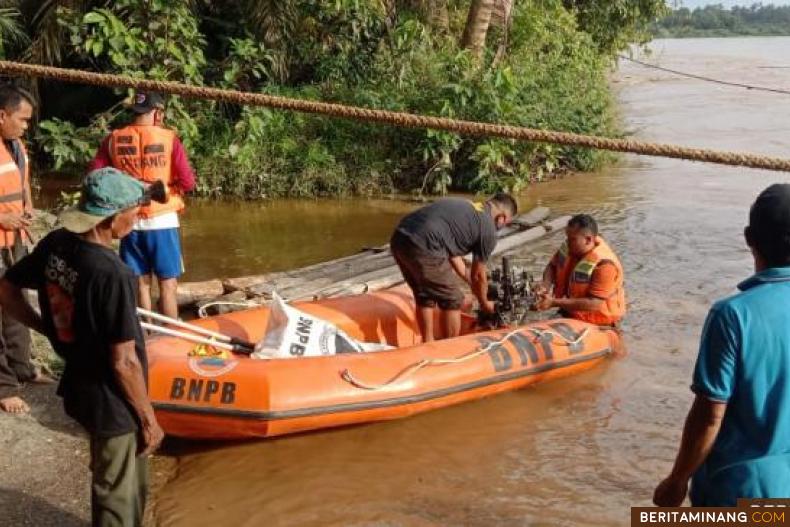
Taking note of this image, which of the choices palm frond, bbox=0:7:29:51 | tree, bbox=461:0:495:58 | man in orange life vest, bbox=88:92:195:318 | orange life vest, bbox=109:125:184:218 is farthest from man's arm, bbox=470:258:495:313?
palm frond, bbox=0:7:29:51

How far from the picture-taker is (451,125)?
2223 mm

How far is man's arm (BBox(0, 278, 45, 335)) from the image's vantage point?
3039 mm

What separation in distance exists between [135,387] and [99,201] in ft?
2.02

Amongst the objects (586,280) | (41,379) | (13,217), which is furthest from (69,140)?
(586,280)

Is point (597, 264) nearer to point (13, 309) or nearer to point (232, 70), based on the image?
point (13, 309)

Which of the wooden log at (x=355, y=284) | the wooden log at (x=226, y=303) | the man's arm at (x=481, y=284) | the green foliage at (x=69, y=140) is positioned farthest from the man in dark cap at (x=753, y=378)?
the green foliage at (x=69, y=140)

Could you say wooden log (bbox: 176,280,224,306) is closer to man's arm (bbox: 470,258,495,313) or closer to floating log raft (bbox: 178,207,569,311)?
floating log raft (bbox: 178,207,569,311)

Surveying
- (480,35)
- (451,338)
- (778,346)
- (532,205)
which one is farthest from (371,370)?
(480,35)

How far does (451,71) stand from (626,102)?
13.5 meters

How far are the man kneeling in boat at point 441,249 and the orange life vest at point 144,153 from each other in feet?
5.11

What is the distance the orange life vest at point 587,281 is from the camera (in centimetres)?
613

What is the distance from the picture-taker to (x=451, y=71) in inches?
468

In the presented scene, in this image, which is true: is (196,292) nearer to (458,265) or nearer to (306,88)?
(458,265)

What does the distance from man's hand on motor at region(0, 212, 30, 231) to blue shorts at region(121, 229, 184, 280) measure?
1.00 metres
